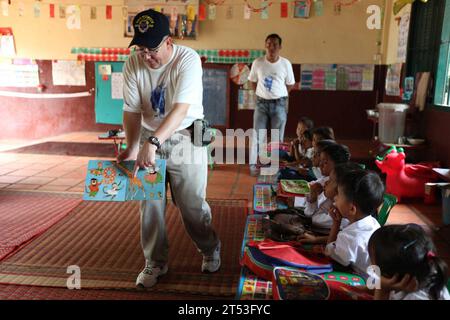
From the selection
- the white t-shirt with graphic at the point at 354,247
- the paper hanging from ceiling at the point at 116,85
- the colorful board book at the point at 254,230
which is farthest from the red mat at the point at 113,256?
the paper hanging from ceiling at the point at 116,85

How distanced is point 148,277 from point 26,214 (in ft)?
5.41

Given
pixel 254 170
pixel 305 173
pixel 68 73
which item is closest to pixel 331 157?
pixel 305 173

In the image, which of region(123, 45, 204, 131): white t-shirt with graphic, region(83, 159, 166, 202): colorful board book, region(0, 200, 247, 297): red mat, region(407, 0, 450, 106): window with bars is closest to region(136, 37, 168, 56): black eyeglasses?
region(123, 45, 204, 131): white t-shirt with graphic

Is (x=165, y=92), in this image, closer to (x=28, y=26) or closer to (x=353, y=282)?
(x=353, y=282)

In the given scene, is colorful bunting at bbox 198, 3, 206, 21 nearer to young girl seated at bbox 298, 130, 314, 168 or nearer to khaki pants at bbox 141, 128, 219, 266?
young girl seated at bbox 298, 130, 314, 168

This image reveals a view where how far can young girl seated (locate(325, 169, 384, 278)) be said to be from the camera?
5.13 ft

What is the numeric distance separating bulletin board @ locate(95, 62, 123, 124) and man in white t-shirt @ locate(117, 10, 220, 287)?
15.2ft

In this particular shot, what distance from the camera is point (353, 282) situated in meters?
1.46

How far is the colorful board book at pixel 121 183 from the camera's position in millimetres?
1835

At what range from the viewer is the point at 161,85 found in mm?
2027

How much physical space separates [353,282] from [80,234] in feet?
6.82

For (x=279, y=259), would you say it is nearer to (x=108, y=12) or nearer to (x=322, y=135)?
(x=322, y=135)
